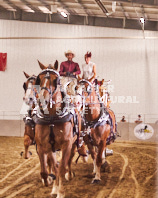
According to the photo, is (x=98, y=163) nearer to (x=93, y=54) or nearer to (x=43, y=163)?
(x=43, y=163)

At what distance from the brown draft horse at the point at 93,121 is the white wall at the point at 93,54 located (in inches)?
57.0

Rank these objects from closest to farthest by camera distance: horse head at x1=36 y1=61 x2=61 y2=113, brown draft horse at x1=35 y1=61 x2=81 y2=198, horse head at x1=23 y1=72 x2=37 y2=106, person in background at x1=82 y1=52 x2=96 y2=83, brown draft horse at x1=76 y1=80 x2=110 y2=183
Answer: horse head at x1=36 y1=61 x2=61 y2=113 → brown draft horse at x1=35 y1=61 x2=81 y2=198 → horse head at x1=23 y1=72 x2=37 y2=106 → brown draft horse at x1=76 y1=80 x2=110 y2=183 → person in background at x1=82 y1=52 x2=96 y2=83

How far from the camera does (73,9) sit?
5.21m

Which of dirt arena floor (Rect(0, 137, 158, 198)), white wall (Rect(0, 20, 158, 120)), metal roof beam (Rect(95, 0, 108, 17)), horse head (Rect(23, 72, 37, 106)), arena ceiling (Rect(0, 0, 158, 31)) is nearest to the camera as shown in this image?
horse head (Rect(23, 72, 37, 106))

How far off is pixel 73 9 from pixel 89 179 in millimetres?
2431

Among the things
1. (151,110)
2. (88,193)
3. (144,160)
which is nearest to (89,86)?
(88,193)

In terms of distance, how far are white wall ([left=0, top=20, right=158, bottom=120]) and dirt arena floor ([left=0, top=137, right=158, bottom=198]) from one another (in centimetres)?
138

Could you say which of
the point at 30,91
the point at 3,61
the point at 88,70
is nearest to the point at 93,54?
the point at 3,61

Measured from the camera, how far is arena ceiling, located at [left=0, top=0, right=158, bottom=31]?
475 cm

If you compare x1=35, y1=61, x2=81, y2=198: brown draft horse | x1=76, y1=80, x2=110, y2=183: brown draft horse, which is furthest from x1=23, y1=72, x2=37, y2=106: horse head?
x1=76, y1=80, x2=110, y2=183: brown draft horse

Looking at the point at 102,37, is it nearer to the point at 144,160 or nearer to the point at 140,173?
the point at 144,160

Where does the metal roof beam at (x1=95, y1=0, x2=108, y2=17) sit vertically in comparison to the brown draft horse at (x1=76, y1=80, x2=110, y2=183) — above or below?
above

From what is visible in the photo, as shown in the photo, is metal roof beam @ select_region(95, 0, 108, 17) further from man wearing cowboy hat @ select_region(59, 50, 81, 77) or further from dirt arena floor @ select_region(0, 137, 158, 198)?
dirt arena floor @ select_region(0, 137, 158, 198)

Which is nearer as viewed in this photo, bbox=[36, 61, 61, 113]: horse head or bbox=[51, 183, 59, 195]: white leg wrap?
bbox=[36, 61, 61, 113]: horse head
